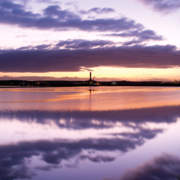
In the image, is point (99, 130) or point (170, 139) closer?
point (170, 139)

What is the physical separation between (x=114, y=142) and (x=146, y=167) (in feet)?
8.13

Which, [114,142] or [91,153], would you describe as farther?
[114,142]

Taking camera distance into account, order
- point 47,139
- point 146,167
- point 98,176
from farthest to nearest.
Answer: point 47,139 → point 146,167 → point 98,176

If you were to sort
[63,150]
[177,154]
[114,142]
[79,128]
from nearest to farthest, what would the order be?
[177,154]
[63,150]
[114,142]
[79,128]

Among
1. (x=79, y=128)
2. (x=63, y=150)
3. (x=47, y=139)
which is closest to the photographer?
(x=63, y=150)

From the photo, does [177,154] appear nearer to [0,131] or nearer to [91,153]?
[91,153]

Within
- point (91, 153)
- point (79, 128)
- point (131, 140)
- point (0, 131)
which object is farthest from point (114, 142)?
point (0, 131)

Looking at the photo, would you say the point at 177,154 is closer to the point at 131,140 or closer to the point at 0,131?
the point at 131,140

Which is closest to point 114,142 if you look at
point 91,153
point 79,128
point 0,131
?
point 91,153

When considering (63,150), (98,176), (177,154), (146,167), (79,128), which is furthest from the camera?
(79,128)

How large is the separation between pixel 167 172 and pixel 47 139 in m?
4.47

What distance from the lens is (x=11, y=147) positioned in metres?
7.09

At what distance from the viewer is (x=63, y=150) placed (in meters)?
6.79

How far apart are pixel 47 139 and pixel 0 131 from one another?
7.51 ft
